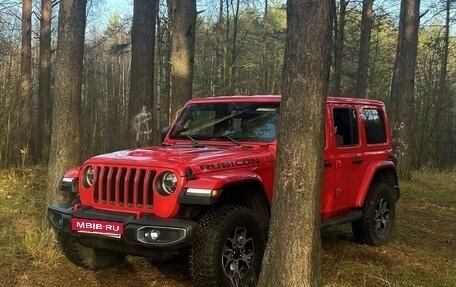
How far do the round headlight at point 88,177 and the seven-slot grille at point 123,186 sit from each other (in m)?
0.14

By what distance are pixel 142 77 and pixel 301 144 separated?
6897mm

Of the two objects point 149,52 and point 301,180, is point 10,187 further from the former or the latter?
point 301,180

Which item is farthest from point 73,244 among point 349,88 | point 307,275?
point 349,88

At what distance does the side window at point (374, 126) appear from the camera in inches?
281

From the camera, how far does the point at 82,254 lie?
18.5ft

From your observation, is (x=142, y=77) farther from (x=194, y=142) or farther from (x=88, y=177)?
(x=88, y=177)

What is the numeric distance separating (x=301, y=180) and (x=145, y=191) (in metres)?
1.44

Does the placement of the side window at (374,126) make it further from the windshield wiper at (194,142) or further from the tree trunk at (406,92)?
the tree trunk at (406,92)

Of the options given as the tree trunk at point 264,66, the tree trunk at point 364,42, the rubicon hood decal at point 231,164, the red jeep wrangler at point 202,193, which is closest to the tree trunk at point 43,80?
the tree trunk at point 364,42

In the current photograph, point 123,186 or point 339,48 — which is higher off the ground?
point 339,48

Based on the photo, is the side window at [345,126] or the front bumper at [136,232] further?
the side window at [345,126]

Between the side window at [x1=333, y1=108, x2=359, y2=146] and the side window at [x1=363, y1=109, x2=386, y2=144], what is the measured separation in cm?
31

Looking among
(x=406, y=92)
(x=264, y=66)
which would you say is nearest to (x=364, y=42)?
(x=406, y=92)

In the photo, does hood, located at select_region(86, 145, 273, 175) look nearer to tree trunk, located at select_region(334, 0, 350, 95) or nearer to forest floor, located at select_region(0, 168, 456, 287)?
forest floor, located at select_region(0, 168, 456, 287)
